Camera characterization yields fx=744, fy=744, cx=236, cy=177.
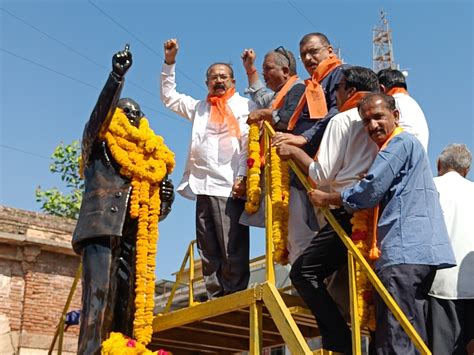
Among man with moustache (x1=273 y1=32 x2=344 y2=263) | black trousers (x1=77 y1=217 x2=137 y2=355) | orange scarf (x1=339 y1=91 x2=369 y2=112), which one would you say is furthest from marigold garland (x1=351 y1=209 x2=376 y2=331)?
black trousers (x1=77 y1=217 x2=137 y2=355)

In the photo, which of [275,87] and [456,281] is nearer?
[456,281]

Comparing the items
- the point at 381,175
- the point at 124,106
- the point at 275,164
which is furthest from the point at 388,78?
the point at 124,106

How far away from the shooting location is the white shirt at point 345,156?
15.5 ft

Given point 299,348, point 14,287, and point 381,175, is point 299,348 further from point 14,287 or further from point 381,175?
point 14,287

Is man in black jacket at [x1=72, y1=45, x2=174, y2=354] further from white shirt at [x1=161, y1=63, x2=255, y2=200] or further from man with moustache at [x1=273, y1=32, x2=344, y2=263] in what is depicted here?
man with moustache at [x1=273, y1=32, x2=344, y2=263]

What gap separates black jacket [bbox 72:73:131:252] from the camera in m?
5.91

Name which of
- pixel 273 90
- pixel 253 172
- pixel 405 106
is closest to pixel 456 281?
pixel 405 106

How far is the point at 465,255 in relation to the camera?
4.89 m

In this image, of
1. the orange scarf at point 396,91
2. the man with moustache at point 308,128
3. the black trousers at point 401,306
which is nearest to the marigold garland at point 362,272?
the black trousers at point 401,306

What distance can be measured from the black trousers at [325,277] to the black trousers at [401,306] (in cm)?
48

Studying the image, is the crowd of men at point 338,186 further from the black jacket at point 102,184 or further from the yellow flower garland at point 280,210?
the black jacket at point 102,184

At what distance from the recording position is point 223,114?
6.39m

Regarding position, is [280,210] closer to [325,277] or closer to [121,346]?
[325,277]

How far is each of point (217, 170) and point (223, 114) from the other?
1.75 ft
